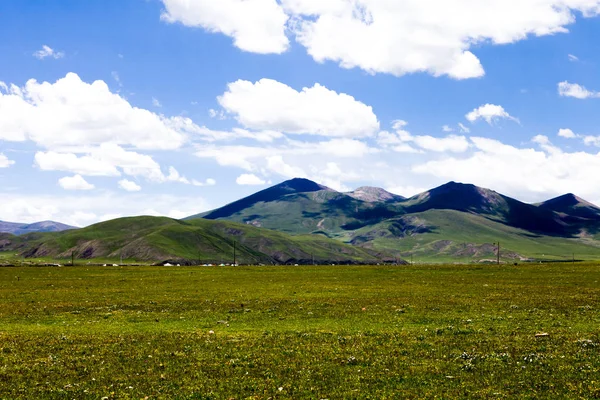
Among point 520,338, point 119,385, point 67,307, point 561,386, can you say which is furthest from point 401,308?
point 67,307

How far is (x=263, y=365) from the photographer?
2433cm

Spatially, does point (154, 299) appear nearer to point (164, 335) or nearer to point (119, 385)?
point (164, 335)

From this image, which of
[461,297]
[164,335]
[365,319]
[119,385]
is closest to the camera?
[119,385]

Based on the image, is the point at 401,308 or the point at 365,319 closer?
the point at 365,319

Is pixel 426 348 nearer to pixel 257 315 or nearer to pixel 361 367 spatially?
pixel 361 367

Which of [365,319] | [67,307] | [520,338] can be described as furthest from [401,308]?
[67,307]

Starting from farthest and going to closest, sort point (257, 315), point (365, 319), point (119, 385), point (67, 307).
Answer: point (67, 307), point (257, 315), point (365, 319), point (119, 385)

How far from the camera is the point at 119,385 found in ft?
69.1

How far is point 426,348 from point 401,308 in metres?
19.3

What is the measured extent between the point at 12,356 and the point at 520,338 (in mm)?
29745

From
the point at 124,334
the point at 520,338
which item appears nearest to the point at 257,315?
the point at 124,334

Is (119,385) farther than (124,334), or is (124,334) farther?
(124,334)

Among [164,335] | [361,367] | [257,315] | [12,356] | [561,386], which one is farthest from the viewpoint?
[257,315]

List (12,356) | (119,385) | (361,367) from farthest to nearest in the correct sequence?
(12,356), (361,367), (119,385)
